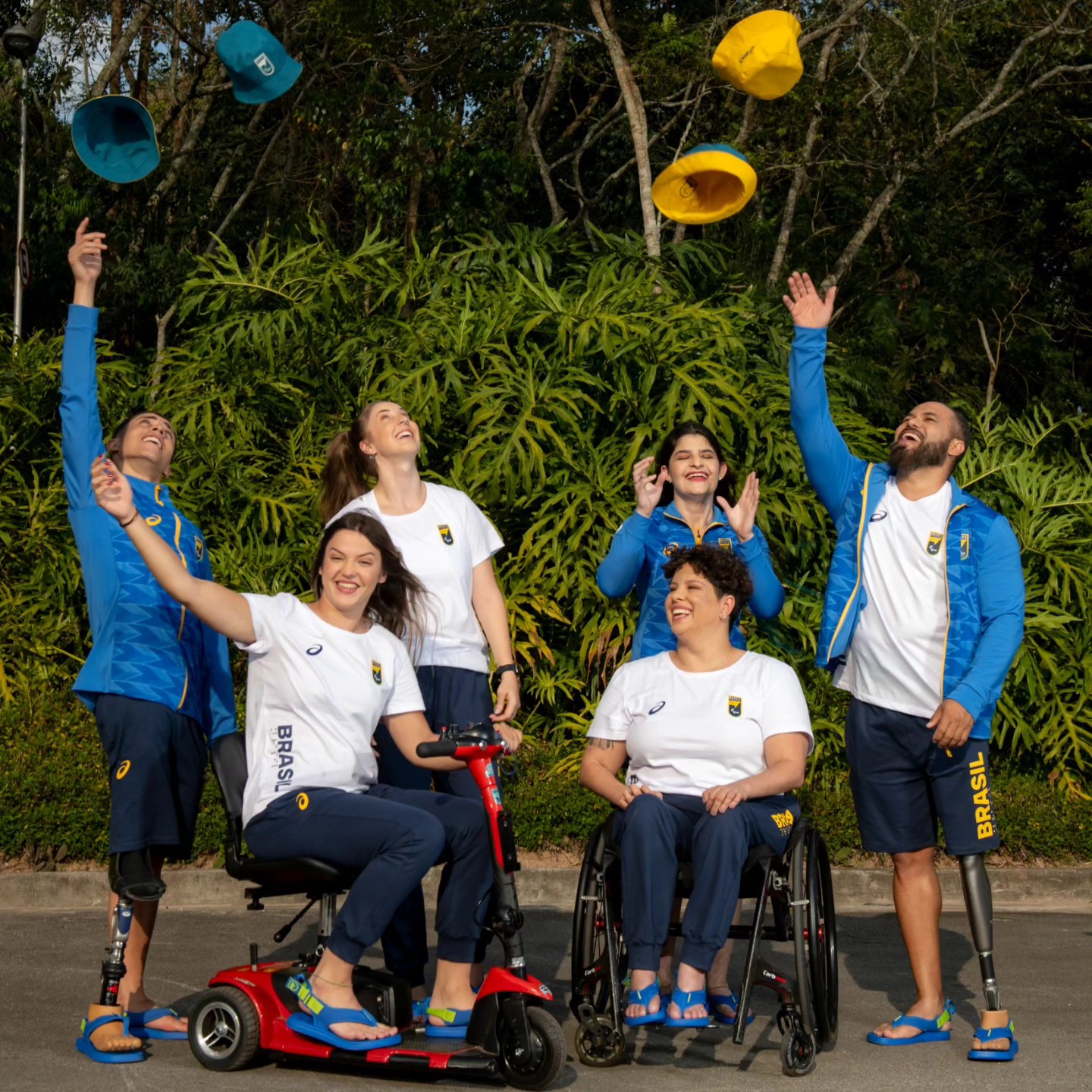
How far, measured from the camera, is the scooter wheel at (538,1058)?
4.09 m

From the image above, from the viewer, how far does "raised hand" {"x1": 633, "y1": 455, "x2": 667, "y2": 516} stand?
5.21 metres

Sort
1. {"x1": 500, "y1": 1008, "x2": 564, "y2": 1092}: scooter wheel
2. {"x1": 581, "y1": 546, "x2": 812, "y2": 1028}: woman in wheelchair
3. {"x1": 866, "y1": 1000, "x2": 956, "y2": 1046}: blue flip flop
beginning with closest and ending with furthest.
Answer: {"x1": 500, "y1": 1008, "x2": 564, "y2": 1092}: scooter wheel, {"x1": 581, "y1": 546, "x2": 812, "y2": 1028}: woman in wheelchair, {"x1": 866, "y1": 1000, "x2": 956, "y2": 1046}: blue flip flop

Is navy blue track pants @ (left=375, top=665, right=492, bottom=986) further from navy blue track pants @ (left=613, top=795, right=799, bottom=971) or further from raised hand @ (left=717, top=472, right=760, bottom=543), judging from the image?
raised hand @ (left=717, top=472, right=760, bottom=543)

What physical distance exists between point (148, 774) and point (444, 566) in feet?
3.58

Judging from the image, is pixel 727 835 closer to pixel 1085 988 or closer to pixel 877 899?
pixel 1085 988

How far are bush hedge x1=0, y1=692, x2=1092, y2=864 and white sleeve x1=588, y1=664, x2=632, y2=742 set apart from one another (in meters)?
2.72

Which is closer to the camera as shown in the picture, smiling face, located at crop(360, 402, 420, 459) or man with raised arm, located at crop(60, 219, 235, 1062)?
man with raised arm, located at crop(60, 219, 235, 1062)

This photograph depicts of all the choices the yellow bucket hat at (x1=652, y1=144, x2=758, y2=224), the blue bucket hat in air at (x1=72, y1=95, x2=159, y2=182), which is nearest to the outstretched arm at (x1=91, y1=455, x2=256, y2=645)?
the blue bucket hat in air at (x1=72, y1=95, x2=159, y2=182)

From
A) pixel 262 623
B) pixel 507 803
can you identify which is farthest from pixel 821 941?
pixel 507 803

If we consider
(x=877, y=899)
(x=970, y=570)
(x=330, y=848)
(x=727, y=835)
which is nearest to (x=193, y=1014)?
(x=330, y=848)

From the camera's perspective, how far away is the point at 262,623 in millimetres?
4523

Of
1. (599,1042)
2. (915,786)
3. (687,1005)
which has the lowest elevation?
(599,1042)

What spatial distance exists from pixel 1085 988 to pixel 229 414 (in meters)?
5.55

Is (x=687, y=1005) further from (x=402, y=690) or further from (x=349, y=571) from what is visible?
(x=349, y=571)
